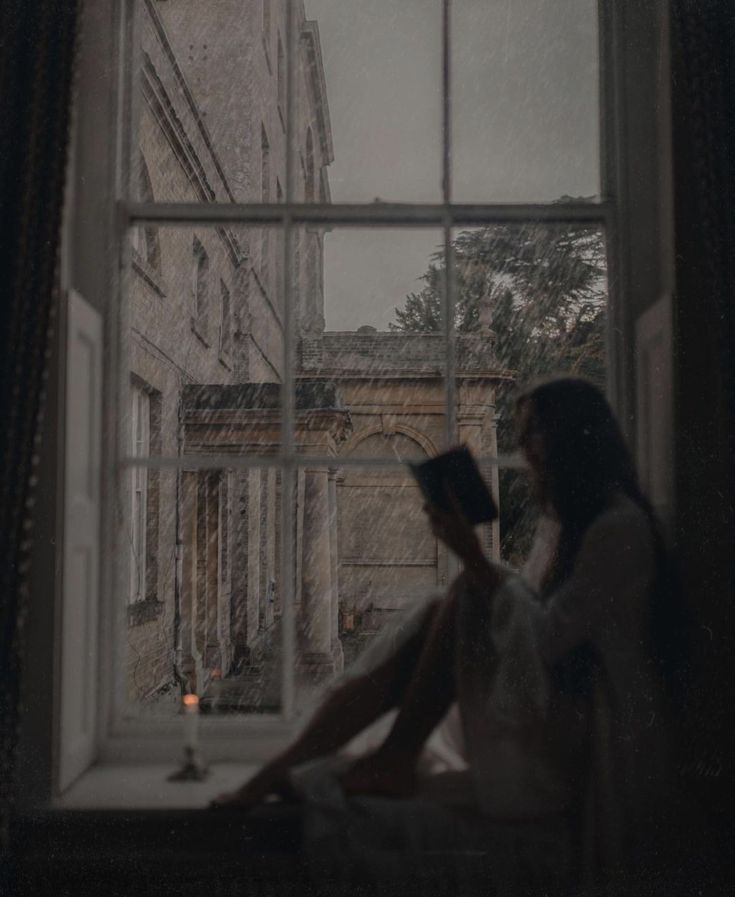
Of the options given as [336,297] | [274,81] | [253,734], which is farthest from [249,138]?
[253,734]

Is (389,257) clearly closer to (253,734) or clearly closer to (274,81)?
(274,81)

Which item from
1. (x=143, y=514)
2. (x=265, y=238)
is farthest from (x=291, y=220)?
(x=143, y=514)

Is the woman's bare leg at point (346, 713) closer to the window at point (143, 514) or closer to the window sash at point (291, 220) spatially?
the window sash at point (291, 220)

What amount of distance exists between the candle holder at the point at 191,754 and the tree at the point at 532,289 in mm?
843

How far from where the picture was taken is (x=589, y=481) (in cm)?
151

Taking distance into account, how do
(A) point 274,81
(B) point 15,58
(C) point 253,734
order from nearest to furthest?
(B) point 15,58 → (C) point 253,734 → (A) point 274,81

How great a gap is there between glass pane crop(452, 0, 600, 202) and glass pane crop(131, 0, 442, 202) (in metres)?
0.06

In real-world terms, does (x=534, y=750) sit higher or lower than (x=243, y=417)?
lower

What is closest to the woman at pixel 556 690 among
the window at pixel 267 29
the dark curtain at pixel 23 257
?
the dark curtain at pixel 23 257

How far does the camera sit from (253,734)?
1.62 m

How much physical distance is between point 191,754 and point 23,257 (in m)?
0.95

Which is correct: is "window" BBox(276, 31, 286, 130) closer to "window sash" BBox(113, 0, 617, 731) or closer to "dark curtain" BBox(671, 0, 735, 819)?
"window sash" BBox(113, 0, 617, 731)

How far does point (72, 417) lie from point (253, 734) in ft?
2.34

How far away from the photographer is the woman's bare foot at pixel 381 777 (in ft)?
4.83
